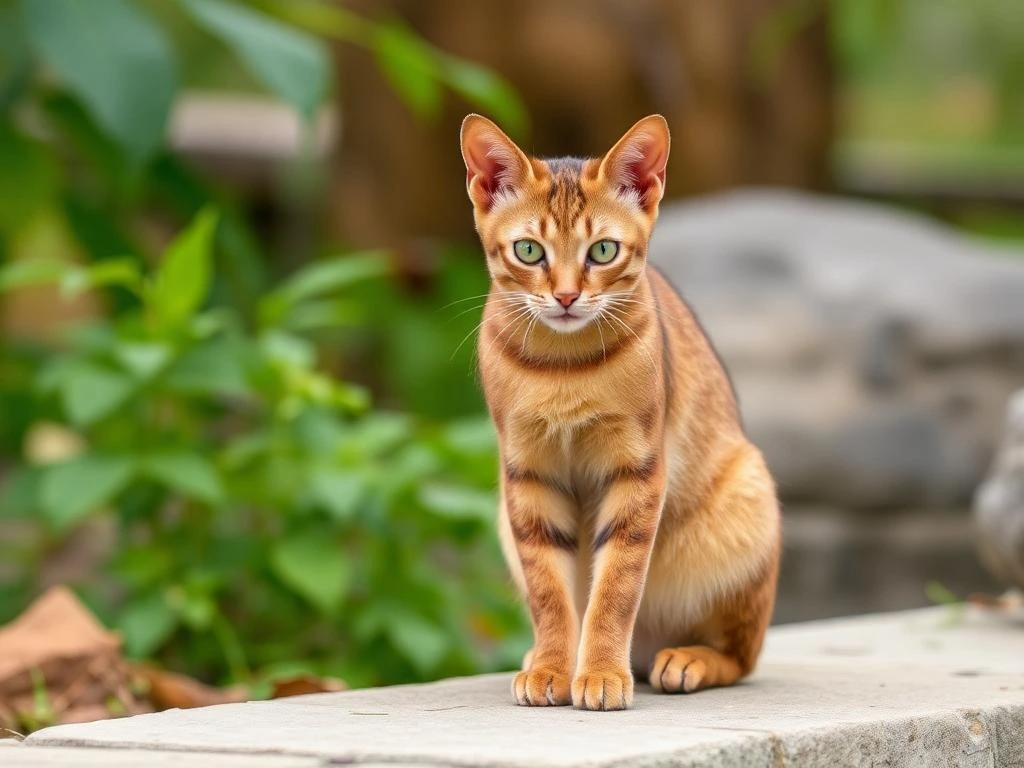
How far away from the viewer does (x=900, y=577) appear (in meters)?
Result: 5.94

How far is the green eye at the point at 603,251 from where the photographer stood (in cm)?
274

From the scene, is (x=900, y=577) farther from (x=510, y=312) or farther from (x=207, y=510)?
(x=510, y=312)

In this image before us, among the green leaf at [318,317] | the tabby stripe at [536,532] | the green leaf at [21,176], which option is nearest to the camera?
the tabby stripe at [536,532]

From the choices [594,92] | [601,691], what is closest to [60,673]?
[601,691]

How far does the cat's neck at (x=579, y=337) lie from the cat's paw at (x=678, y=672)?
641mm

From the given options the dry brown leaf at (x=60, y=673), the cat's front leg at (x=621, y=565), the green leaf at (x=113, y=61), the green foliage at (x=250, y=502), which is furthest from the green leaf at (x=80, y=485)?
the cat's front leg at (x=621, y=565)

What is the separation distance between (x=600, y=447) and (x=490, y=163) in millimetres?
584

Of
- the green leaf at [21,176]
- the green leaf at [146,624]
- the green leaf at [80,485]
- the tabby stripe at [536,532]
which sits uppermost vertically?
the green leaf at [21,176]

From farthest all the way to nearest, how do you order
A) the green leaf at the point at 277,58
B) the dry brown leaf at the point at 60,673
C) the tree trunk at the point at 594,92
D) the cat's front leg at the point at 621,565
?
the tree trunk at the point at 594,92, the green leaf at the point at 277,58, the dry brown leaf at the point at 60,673, the cat's front leg at the point at 621,565

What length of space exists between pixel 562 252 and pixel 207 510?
6.44ft

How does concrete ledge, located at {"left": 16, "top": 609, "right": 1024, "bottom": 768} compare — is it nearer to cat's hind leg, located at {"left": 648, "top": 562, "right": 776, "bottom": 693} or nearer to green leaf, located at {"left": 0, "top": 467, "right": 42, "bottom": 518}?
cat's hind leg, located at {"left": 648, "top": 562, "right": 776, "bottom": 693}

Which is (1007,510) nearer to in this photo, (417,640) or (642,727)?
(417,640)

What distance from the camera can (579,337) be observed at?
282cm

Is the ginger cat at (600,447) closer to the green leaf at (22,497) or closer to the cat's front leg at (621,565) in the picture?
the cat's front leg at (621,565)
